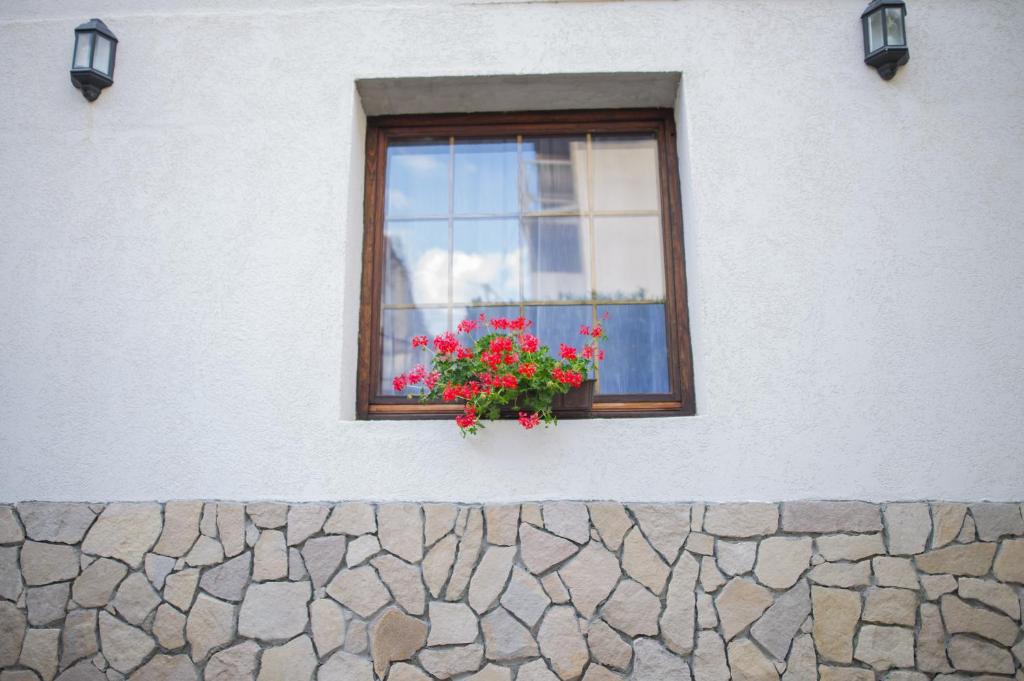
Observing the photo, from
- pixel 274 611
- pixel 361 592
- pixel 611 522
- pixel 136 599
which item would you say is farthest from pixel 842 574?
pixel 136 599

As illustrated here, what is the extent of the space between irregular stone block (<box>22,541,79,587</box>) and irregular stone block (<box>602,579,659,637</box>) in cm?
214

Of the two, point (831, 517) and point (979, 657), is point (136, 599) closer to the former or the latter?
point (831, 517)

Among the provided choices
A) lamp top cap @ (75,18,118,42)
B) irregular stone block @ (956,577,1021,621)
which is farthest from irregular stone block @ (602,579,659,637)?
lamp top cap @ (75,18,118,42)

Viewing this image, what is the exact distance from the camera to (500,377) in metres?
2.35

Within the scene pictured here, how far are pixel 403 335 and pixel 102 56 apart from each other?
186 cm

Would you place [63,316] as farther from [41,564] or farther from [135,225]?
[41,564]

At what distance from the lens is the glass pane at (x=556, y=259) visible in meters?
2.93

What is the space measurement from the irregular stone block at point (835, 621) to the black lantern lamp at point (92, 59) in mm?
3729

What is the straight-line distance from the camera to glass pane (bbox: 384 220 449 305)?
297 cm

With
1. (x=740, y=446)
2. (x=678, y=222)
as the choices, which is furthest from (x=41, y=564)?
(x=678, y=222)

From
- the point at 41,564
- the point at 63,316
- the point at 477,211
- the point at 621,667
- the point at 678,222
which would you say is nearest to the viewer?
the point at 621,667

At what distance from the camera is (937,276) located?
255cm

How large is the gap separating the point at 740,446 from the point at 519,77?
1.87m

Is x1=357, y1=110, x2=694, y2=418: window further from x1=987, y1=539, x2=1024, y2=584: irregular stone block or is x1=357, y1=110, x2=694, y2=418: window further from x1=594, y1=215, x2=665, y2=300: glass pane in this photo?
x1=987, y1=539, x2=1024, y2=584: irregular stone block
